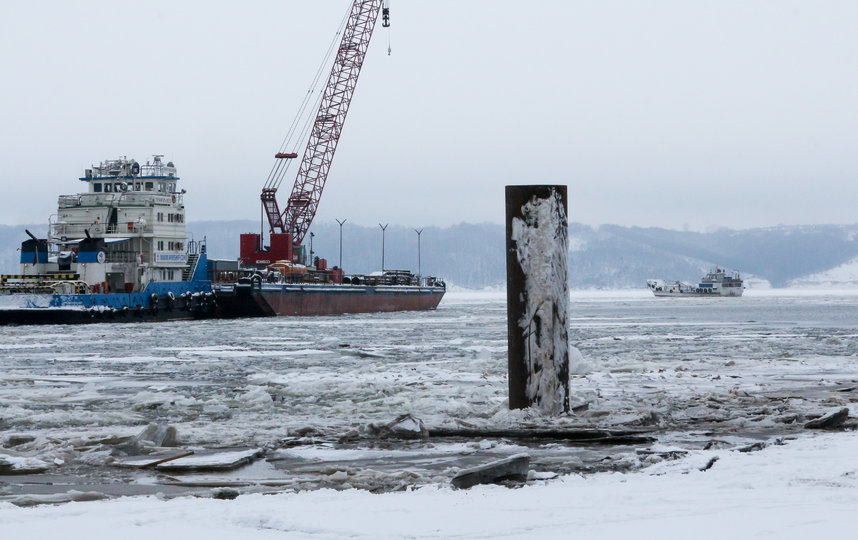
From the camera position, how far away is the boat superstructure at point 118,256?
53.0 m

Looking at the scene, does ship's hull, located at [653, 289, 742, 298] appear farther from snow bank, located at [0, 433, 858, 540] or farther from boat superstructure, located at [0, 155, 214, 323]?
snow bank, located at [0, 433, 858, 540]

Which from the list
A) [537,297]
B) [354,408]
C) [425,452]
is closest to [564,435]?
[425,452]

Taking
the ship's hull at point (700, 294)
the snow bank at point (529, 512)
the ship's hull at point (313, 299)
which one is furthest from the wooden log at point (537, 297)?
the ship's hull at point (700, 294)

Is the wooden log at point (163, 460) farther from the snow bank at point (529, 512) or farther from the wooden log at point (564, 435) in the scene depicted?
the wooden log at point (564, 435)

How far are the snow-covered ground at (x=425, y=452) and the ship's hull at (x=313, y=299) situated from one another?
142 ft

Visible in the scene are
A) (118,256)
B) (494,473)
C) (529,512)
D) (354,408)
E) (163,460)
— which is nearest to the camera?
(529,512)

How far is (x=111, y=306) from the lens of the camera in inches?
2084

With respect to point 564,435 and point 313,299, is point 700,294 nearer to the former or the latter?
point 313,299

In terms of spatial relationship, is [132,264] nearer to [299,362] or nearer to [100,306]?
[100,306]

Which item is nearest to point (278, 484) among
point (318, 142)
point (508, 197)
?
point (508, 197)

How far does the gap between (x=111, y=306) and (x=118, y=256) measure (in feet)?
21.9

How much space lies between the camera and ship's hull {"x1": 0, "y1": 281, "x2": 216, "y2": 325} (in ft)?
165

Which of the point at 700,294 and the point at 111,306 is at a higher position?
the point at 111,306

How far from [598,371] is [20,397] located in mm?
9081
